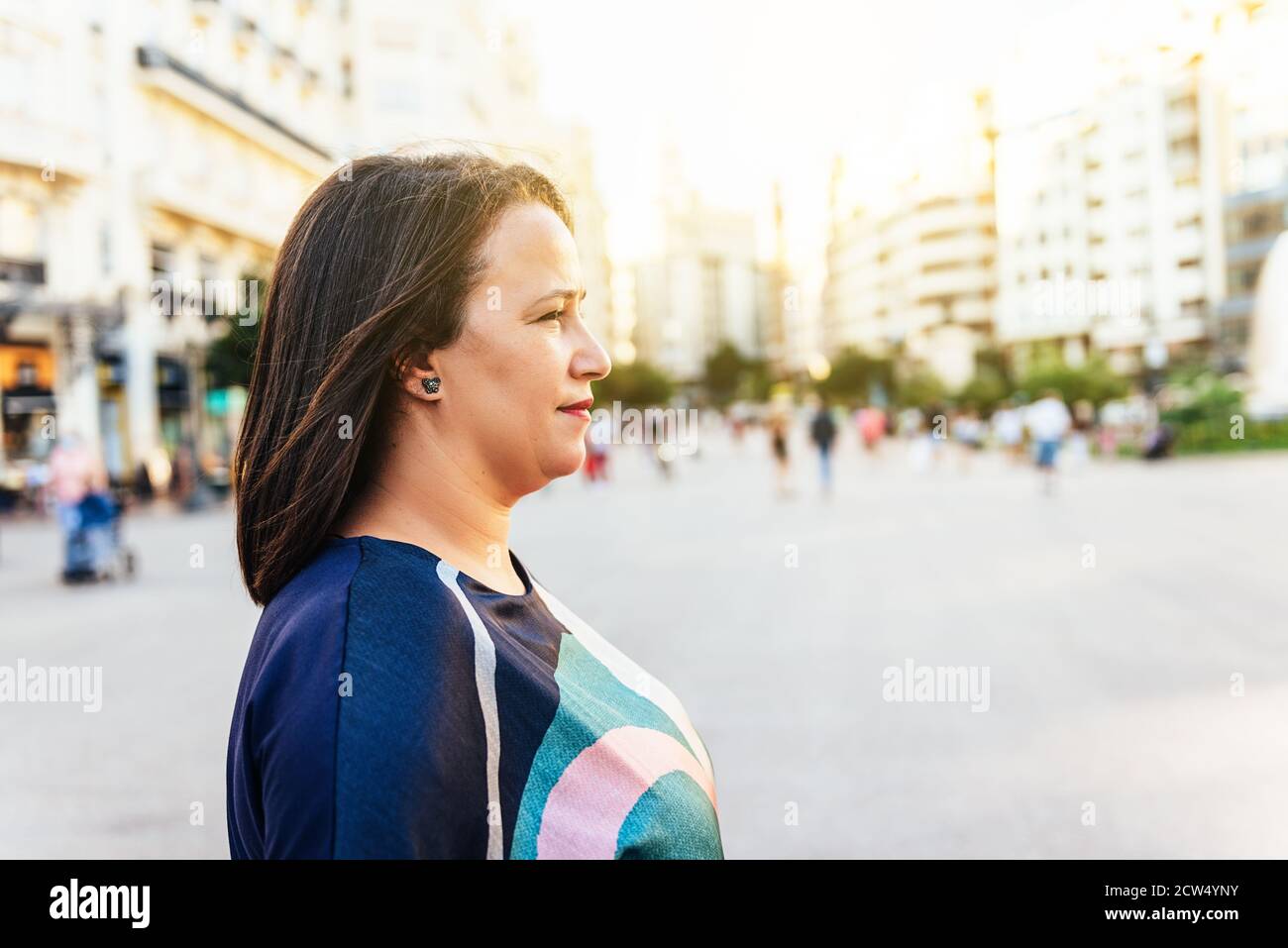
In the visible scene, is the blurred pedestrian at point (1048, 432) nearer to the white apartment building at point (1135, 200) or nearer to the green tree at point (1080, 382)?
the green tree at point (1080, 382)

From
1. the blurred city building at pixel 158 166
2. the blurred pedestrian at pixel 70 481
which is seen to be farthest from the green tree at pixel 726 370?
the blurred pedestrian at pixel 70 481

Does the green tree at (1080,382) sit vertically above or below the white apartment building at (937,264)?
below

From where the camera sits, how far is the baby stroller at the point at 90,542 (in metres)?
9.77

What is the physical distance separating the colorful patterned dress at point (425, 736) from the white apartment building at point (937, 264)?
239 ft

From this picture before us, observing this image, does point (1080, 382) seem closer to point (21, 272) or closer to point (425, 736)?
point (21, 272)

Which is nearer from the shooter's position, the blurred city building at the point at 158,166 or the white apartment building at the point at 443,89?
the white apartment building at the point at 443,89

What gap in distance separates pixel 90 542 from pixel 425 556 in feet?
33.3

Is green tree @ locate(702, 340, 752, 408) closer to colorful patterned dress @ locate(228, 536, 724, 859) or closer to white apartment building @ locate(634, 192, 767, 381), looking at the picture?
white apartment building @ locate(634, 192, 767, 381)

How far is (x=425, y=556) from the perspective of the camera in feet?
3.03

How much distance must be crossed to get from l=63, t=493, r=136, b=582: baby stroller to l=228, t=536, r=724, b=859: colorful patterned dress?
9.94 m

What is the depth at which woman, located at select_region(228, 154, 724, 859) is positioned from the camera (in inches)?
31.0

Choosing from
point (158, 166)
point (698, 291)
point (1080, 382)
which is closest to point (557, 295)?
point (158, 166)

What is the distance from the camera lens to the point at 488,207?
1.00 metres
